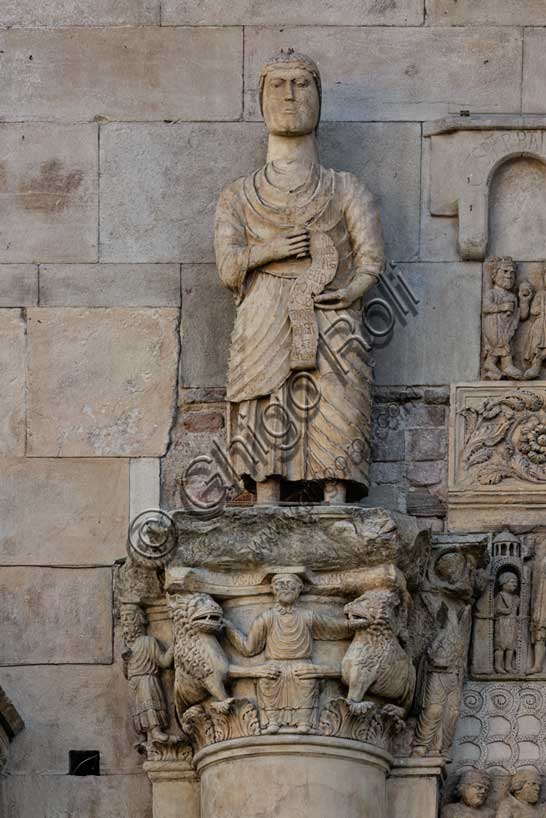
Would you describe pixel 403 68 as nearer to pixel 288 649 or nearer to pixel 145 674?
pixel 288 649

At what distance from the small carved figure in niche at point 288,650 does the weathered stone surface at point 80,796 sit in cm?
81

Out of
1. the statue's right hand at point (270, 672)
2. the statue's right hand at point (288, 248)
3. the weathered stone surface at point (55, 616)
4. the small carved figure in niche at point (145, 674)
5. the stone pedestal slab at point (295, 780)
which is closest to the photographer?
the stone pedestal slab at point (295, 780)

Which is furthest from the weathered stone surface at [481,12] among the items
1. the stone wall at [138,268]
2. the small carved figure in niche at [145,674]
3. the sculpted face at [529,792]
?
the sculpted face at [529,792]

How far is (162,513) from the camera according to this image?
Answer: 1365cm

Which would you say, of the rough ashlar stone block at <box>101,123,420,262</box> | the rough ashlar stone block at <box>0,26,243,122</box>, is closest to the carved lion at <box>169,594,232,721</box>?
the rough ashlar stone block at <box>101,123,420,262</box>

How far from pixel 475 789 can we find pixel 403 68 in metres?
3.27

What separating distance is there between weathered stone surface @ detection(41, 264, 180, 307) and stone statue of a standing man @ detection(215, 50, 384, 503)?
50 cm

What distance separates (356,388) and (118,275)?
135cm

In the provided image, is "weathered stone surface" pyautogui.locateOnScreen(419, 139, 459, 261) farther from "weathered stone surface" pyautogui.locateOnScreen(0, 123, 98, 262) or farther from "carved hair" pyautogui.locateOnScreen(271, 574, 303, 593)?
"carved hair" pyautogui.locateOnScreen(271, 574, 303, 593)

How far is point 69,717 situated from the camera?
45.8 ft

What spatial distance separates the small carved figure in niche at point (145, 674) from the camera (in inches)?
539

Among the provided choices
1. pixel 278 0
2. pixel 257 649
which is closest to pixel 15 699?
pixel 257 649

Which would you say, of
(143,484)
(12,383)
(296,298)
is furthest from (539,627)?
(12,383)

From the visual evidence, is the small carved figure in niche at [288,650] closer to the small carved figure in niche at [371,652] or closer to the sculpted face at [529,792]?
the small carved figure in niche at [371,652]
